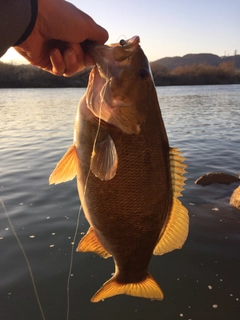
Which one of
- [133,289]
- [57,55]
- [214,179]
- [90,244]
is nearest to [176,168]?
[90,244]

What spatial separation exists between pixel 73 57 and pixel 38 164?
785 cm

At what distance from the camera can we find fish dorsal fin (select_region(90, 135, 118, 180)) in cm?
206

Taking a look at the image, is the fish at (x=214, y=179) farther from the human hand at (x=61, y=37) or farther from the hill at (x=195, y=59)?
the hill at (x=195, y=59)

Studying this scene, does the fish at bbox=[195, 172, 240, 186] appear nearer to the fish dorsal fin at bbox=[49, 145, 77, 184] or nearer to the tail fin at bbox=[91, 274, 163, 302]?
the tail fin at bbox=[91, 274, 163, 302]

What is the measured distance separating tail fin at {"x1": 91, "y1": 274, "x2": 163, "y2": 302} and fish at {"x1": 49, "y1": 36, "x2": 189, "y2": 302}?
4.3 inches

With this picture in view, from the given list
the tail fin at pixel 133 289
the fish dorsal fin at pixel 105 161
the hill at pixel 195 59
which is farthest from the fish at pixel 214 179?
the hill at pixel 195 59

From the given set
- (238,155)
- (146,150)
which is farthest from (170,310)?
(238,155)

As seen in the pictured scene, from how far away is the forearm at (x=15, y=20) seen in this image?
1853mm

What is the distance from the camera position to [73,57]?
2408 millimetres

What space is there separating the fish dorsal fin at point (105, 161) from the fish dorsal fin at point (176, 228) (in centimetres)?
59

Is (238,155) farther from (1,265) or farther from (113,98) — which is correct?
(113,98)

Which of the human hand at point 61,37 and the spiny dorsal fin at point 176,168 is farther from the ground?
the human hand at point 61,37

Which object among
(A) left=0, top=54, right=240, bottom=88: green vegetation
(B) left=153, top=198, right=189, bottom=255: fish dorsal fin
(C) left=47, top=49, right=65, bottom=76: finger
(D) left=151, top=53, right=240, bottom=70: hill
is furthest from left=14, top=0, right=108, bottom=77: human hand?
(D) left=151, top=53, right=240, bottom=70: hill

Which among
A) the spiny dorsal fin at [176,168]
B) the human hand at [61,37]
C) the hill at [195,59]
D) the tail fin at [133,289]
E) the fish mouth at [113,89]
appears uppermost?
the hill at [195,59]
